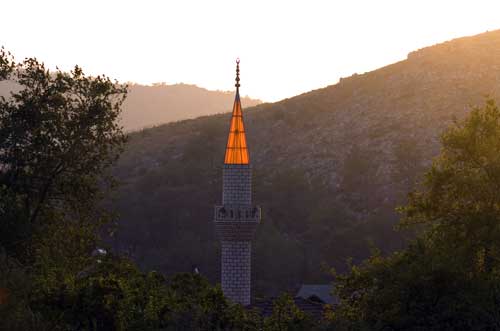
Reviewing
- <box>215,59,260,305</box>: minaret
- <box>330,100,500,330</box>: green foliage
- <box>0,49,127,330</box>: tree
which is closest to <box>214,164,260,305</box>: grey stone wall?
<box>215,59,260,305</box>: minaret

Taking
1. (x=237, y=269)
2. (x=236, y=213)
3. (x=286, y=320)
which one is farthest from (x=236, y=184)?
(x=286, y=320)

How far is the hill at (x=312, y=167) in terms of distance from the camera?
258 ft

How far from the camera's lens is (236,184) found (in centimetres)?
4522

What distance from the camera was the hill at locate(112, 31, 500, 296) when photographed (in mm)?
78562

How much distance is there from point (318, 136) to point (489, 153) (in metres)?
88.4

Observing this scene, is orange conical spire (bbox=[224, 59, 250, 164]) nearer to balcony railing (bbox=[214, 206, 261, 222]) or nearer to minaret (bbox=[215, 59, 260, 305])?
minaret (bbox=[215, 59, 260, 305])

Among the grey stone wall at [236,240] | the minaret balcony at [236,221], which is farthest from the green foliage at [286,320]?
the minaret balcony at [236,221]

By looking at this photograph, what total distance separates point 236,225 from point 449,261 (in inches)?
901

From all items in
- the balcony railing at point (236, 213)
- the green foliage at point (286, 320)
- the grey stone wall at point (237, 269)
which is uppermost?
the balcony railing at point (236, 213)

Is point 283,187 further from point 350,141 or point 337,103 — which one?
point 337,103

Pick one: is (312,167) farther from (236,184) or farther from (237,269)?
(237,269)

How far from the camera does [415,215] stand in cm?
2550

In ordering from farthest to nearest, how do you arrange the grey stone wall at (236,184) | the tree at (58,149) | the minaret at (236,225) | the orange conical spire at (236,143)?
the orange conical spire at (236,143), the grey stone wall at (236,184), the minaret at (236,225), the tree at (58,149)

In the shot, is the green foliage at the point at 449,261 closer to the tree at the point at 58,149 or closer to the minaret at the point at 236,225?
the tree at the point at 58,149
